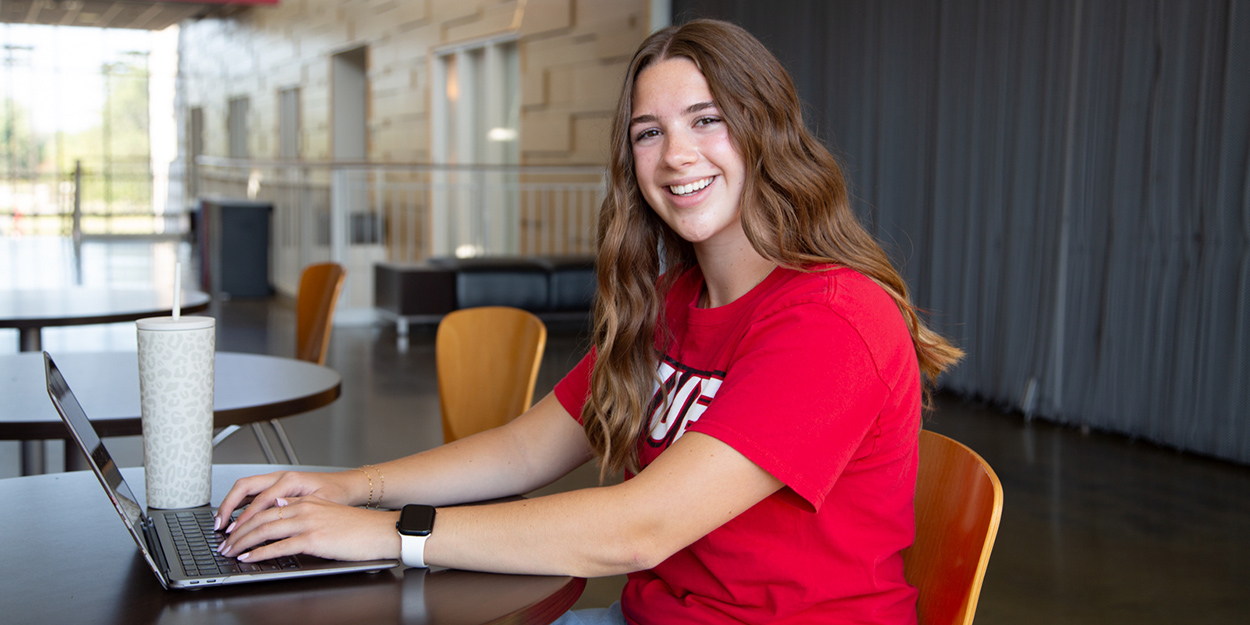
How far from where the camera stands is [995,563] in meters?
2.66

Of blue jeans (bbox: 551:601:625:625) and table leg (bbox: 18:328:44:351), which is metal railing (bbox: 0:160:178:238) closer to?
table leg (bbox: 18:328:44:351)

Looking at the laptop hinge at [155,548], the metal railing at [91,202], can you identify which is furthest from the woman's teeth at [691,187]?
the metal railing at [91,202]

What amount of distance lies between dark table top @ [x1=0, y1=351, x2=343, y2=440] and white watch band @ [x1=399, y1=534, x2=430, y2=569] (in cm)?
53

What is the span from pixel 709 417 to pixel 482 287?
19.3ft

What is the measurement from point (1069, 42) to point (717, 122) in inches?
142

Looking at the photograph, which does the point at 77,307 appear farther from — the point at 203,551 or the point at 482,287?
the point at 482,287

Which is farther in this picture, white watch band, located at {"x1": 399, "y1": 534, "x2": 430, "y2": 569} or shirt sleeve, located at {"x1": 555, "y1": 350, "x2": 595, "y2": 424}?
shirt sleeve, located at {"x1": 555, "y1": 350, "x2": 595, "y2": 424}

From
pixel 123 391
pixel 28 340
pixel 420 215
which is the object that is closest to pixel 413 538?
pixel 123 391

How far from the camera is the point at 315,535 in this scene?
3.14 feet

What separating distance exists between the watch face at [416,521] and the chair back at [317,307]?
174cm

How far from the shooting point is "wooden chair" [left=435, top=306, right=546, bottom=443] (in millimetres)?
2082

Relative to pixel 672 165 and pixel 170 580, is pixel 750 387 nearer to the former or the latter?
pixel 672 165

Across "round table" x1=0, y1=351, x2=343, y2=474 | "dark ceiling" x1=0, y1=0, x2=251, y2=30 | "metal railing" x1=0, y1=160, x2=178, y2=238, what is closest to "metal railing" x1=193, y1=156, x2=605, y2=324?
"round table" x1=0, y1=351, x2=343, y2=474

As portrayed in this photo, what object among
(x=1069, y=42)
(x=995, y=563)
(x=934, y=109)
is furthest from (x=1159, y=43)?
(x=995, y=563)
